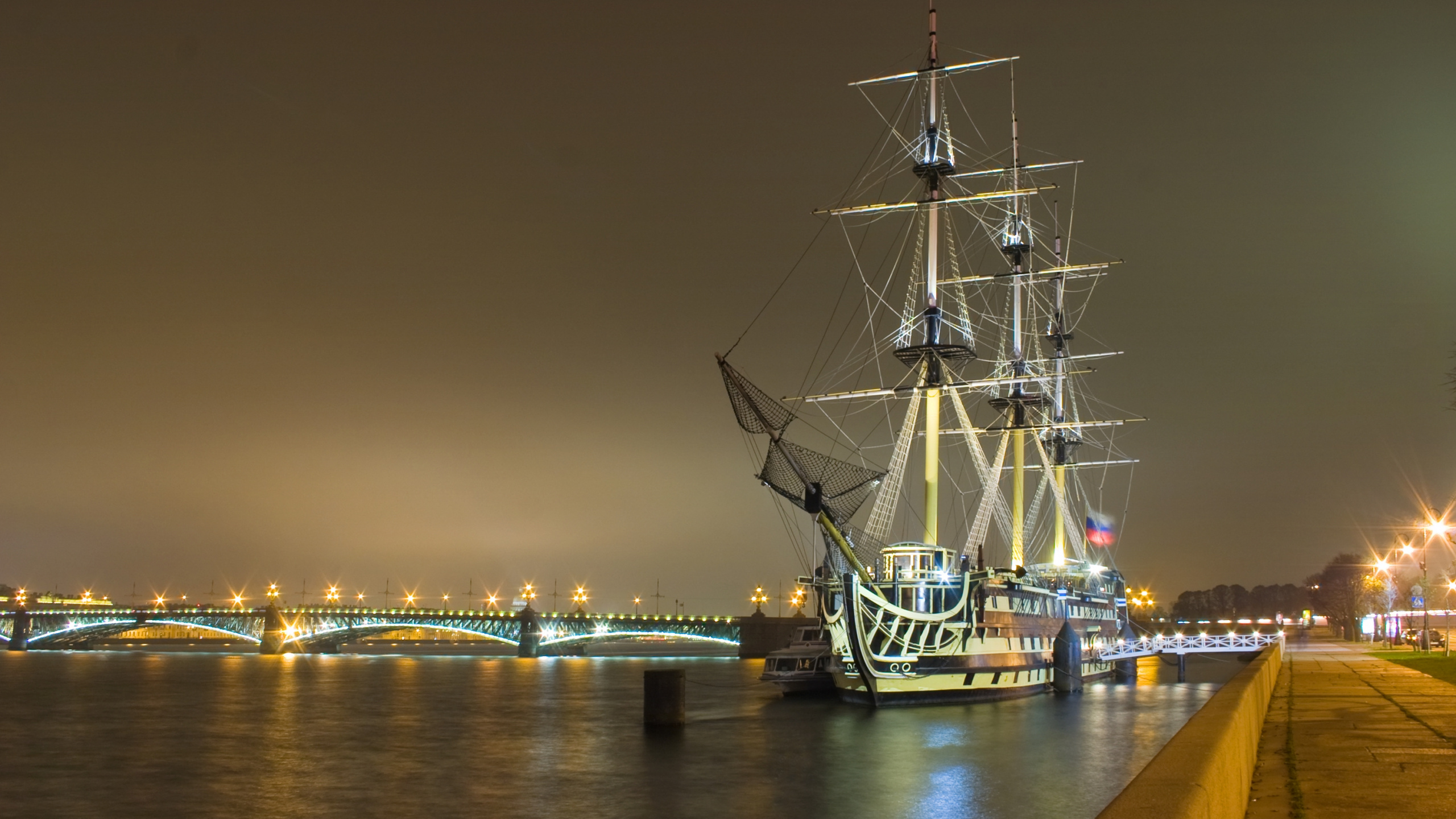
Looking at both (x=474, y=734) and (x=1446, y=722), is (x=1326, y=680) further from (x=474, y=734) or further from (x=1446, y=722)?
(x=474, y=734)

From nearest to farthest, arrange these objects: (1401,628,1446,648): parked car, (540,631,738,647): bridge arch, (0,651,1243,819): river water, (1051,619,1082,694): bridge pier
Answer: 1. (0,651,1243,819): river water
2. (1051,619,1082,694): bridge pier
3. (1401,628,1446,648): parked car
4. (540,631,738,647): bridge arch

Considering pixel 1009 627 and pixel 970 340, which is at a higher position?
pixel 970 340

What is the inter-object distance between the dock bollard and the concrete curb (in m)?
47.7

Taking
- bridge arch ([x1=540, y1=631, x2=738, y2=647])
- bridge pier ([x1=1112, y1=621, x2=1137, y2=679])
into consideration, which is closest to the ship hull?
bridge pier ([x1=1112, y1=621, x2=1137, y2=679])

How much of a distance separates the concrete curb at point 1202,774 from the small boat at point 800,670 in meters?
70.0

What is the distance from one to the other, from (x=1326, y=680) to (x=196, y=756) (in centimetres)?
4500

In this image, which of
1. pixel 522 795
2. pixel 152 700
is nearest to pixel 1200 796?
pixel 522 795

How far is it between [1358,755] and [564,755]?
1556 inches

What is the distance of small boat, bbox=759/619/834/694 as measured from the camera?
84688 mm

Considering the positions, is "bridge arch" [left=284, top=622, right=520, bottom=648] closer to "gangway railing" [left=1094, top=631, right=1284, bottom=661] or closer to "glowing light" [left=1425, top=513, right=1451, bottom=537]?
"gangway railing" [left=1094, top=631, right=1284, bottom=661]

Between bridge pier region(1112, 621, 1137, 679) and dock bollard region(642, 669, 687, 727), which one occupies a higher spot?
dock bollard region(642, 669, 687, 727)

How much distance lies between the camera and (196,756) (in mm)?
53219

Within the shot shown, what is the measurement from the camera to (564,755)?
52500 millimetres

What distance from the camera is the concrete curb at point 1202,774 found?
23.3 feet
